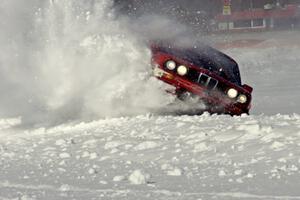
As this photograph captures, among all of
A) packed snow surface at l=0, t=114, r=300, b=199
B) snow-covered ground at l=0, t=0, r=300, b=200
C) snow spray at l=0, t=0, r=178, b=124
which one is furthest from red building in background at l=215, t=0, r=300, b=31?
packed snow surface at l=0, t=114, r=300, b=199

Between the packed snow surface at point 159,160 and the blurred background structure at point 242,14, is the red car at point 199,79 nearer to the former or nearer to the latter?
the packed snow surface at point 159,160

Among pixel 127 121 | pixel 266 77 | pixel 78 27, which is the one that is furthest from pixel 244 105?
pixel 266 77

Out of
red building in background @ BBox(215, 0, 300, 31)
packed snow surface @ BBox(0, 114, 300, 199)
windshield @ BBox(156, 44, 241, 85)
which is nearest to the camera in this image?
packed snow surface @ BBox(0, 114, 300, 199)

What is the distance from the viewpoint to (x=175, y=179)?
4.34 meters

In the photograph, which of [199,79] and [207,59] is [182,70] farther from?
[207,59]

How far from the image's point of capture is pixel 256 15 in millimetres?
24031

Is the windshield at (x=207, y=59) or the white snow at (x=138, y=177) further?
the windshield at (x=207, y=59)

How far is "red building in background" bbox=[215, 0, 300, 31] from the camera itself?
2355cm

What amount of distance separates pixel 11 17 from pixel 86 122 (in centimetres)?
411

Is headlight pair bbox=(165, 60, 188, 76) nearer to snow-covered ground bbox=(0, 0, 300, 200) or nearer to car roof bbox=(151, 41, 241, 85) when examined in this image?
car roof bbox=(151, 41, 241, 85)

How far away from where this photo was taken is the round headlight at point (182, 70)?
23.3 feet

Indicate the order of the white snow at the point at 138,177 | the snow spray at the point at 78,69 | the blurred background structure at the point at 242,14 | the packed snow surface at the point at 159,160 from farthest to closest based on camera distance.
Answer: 1. the blurred background structure at the point at 242,14
2. the snow spray at the point at 78,69
3. the white snow at the point at 138,177
4. the packed snow surface at the point at 159,160

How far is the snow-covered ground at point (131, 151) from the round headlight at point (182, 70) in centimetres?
36

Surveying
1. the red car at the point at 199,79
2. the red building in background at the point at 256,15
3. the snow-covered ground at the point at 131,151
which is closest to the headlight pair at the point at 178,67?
Answer: the red car at the point at 199,79
